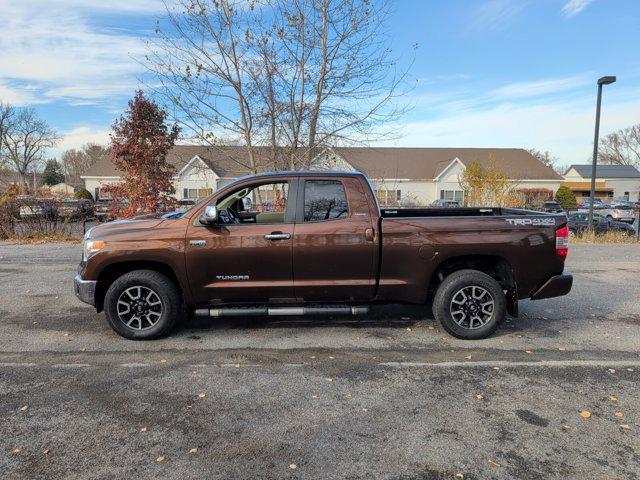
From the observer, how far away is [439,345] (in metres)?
5.00

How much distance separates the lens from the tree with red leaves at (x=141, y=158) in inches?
486

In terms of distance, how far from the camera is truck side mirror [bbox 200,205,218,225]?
15.6ft

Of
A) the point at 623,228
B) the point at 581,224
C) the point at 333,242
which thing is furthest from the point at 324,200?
the point at 581,224

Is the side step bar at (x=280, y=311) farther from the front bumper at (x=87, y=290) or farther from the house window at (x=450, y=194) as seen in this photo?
the house window at (x=450, y=194)

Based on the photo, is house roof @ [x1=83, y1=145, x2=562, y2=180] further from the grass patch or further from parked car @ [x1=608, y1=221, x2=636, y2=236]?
the grass patch

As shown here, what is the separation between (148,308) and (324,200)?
237cm

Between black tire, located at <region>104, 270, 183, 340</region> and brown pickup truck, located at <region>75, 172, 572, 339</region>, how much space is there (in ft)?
0.04

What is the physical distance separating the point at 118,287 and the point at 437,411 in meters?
3.60

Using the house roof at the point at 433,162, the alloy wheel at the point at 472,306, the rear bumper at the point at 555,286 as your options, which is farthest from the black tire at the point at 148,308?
the house roof at the point at 433,162

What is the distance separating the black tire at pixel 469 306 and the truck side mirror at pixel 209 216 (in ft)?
8.73

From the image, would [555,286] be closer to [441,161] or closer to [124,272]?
[124,272]

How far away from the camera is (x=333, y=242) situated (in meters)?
4.92

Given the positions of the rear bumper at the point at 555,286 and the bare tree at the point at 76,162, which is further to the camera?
the bare tree at the point at 76,162

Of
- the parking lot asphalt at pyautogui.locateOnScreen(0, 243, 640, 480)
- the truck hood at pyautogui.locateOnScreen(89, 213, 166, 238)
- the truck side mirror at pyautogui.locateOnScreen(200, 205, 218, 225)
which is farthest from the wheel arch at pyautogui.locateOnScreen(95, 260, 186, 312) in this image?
the truck side mirror at pyautogui.locateOnScreen(200, 205, 218, 225)
